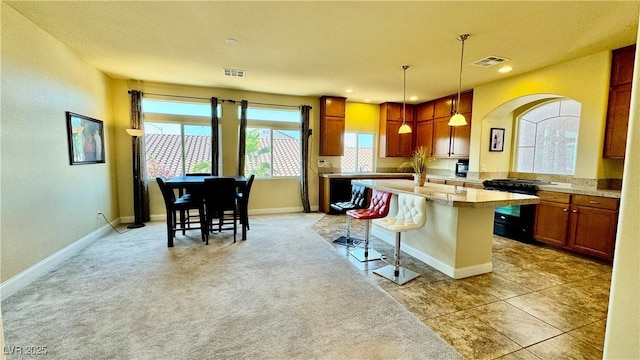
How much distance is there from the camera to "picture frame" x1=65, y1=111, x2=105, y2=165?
370 centimetres

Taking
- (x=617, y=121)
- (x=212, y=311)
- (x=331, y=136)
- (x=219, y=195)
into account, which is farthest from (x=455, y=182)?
(x=212, y=311)

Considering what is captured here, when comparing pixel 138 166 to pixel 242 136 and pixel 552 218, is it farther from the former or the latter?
pixel 552 218

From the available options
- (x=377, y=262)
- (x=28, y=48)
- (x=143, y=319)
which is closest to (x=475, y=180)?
(x=377, y=262)

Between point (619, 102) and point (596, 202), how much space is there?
4.25 ft

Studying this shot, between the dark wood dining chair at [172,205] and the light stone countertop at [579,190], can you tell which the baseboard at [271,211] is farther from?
the light stone countertop at [579,190]

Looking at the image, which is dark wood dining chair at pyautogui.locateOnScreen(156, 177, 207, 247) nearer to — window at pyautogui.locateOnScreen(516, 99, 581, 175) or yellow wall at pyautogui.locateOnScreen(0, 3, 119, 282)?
yellow wall at pyautogui.locateOnScreen(0, 3, 119, 282)

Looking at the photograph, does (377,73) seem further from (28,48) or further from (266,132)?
(28,48)

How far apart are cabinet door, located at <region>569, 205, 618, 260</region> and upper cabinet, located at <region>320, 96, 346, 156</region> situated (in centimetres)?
426

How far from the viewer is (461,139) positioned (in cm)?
580

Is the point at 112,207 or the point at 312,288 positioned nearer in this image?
the point at 312,288

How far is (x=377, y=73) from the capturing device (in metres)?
4.59

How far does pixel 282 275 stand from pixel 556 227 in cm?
393

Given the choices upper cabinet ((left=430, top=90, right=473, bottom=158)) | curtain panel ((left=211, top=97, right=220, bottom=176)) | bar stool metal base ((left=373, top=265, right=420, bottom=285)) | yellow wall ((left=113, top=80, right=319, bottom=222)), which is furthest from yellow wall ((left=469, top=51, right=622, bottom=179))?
curtain panel ((left=211, top=97, right=220, bottom=176))

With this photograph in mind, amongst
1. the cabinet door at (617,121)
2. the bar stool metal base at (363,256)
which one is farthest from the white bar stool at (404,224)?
the cabinet door at (617,121)
